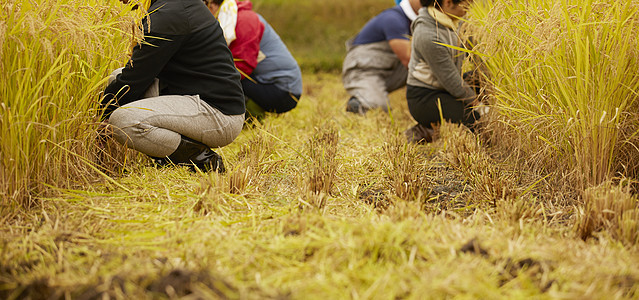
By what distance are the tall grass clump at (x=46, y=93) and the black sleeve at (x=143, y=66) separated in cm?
10

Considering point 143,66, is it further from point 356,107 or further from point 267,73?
point 356,107

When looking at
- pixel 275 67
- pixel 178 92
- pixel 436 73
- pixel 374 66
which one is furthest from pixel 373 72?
pixel 178 92

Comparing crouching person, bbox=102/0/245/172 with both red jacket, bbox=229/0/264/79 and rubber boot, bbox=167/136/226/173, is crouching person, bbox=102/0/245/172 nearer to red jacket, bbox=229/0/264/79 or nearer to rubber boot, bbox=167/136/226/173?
rubber boot, bbox=167/136/226/173

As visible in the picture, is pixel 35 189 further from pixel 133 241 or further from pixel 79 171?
pixel 133 241

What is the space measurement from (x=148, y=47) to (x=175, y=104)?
0.29 metres

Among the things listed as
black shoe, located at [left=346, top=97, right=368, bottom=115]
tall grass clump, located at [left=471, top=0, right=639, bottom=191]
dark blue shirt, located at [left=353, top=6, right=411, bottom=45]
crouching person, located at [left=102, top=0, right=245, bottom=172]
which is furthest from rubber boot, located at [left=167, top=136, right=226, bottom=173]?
dark blue shirt, located at [left=353, top=6, right=411, bottom=45]

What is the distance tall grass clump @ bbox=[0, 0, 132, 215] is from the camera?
1926mm

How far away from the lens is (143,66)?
8.02 ft

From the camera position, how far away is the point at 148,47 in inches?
95.3

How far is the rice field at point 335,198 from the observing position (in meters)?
1.53

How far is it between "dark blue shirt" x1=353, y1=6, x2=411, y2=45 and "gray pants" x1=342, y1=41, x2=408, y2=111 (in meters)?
0.09

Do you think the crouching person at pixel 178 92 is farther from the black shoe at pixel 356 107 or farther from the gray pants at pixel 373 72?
the gray pants at pixel 373 72

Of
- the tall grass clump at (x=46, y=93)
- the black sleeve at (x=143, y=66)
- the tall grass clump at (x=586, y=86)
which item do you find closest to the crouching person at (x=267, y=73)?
the black sleeve at (x=143, y=66)

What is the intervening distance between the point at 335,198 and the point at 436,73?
1441 millimetres
